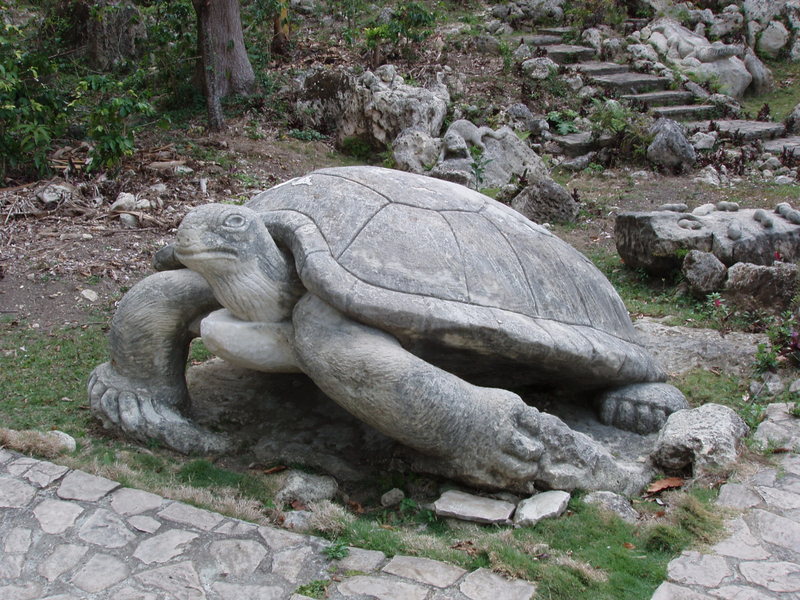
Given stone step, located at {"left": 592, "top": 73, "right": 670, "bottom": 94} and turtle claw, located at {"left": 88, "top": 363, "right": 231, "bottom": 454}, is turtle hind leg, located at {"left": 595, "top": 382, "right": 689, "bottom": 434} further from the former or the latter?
stone step, located at {"left": 592, "top": 73, "right": 670, "bottom": 94}

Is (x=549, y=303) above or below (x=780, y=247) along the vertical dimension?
above

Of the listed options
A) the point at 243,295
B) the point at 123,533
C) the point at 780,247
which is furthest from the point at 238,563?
the point at 780,247

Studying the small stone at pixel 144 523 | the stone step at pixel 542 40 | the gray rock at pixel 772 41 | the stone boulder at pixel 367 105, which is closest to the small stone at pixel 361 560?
the small stone at pixel 144 523

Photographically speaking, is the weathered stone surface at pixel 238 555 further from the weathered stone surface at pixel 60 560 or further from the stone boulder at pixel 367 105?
the stone boulder at pixel 367 105

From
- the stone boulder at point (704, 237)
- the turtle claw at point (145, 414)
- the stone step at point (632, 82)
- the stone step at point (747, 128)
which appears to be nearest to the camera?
the turtle claw at point (145, 414)

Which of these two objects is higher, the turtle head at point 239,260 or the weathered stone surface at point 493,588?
the turtle head at point 239,260

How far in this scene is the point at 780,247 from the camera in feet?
20.7

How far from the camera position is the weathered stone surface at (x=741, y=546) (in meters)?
2.82

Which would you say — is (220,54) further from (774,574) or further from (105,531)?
(774,574)

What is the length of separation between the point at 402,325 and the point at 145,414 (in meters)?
1.45

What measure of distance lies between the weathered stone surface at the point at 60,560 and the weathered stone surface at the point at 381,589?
0.99 m

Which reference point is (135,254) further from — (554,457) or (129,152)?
(554,457)

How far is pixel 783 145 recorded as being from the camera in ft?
36.0

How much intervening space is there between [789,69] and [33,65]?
14345mm
